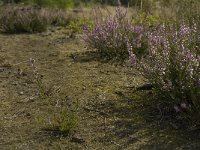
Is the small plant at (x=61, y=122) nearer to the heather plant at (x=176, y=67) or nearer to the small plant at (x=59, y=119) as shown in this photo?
the small plant at (x=59, y=119)

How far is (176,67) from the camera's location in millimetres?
3852

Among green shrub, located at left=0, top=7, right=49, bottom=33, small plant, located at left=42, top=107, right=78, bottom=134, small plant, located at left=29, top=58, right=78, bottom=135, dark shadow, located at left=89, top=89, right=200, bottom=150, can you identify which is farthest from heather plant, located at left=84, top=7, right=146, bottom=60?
green shrub, located at left=0, top=7, right=49, bottom=33

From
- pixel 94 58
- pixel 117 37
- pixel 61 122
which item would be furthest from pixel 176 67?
pixel 94 58

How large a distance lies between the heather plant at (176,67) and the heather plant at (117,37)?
1.40m

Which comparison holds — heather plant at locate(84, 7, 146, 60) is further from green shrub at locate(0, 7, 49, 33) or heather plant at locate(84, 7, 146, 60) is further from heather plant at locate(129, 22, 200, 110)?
green shrub at locate(0, 7, 49, 33)

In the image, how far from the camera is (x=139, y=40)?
5.62 m

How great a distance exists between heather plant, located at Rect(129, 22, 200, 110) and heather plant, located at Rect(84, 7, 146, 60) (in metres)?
1.40

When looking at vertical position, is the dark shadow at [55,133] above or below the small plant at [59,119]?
below

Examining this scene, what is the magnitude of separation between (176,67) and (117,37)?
1.95 meters

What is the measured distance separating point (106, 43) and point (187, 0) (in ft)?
3.92

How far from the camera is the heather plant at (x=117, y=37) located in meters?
5.68

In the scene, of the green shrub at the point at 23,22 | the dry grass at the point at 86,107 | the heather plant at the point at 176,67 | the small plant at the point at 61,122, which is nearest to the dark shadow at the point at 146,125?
the dry grass at the point at 86,107

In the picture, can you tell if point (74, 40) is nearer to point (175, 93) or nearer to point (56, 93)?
point (56, 93)

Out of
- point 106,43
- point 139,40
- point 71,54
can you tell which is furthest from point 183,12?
point 71,54
